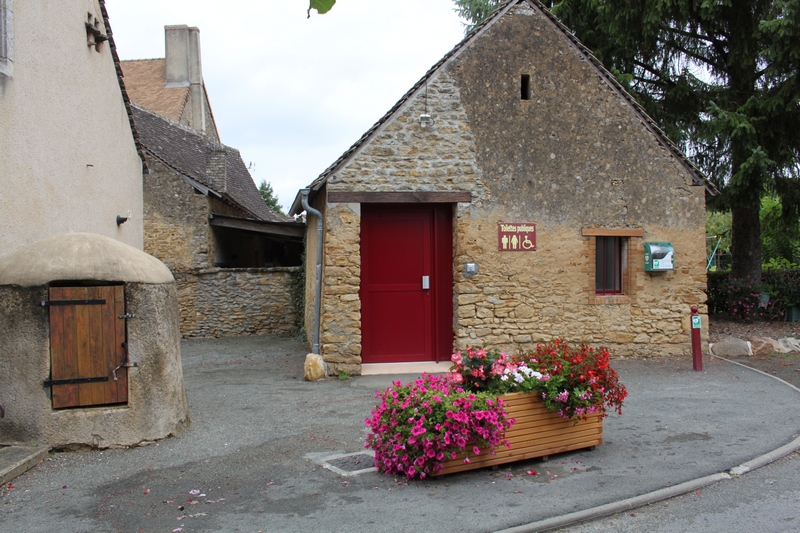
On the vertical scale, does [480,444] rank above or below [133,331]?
below

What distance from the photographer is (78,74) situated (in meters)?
9.88

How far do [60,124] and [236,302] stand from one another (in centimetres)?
874

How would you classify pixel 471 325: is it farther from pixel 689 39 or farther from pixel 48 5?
pixel 689 39

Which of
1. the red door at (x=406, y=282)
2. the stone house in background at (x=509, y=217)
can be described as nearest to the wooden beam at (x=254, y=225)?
the stone house in background at (x=509, y=217)

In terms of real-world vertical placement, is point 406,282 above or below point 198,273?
below

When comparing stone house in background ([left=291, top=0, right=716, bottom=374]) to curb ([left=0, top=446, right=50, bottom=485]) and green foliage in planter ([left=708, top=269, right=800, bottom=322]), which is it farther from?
curb ([left=0, top=446, right=50, bottom=485])

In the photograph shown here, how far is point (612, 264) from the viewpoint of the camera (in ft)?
39.7

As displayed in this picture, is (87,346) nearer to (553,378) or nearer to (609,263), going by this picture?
(553,378)

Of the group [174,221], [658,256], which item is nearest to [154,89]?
[174,221]

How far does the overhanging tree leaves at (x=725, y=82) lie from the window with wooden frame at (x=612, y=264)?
12.4ft

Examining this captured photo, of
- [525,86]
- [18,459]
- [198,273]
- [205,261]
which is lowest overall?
[18,459]

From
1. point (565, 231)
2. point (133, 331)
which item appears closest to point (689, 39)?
point (565, 231)

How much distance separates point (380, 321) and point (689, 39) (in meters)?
10.7

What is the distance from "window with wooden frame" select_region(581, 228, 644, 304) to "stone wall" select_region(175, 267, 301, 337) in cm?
819
